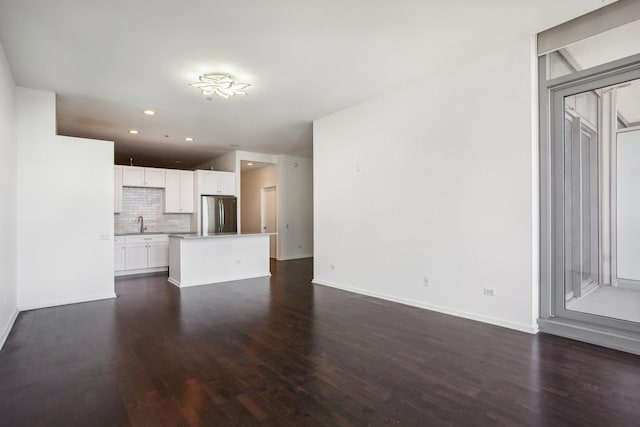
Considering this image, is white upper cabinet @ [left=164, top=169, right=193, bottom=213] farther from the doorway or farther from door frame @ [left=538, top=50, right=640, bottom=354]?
door frame @ [left=538, top=50, right=640, bottom=354]

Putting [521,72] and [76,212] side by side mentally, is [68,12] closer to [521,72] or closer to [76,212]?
[76,212]

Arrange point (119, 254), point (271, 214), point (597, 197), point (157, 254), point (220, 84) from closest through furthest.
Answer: point (597, 197) < point (220, 84) < point (119, 254) < point (157, 254) < point (271, 214)

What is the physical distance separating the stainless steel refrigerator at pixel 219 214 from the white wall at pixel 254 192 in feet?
4.60

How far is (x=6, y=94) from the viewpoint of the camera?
3.56m

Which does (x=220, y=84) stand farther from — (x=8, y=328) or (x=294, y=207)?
(x=294, y=207)

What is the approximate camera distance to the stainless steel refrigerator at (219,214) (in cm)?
820

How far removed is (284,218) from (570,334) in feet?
22.4

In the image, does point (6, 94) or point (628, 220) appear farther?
point (6, 94)

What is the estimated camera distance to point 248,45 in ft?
11.0

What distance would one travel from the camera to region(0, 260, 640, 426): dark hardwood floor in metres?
1.98

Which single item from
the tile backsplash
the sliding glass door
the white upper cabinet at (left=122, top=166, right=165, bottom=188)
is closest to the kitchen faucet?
the tile backsplash

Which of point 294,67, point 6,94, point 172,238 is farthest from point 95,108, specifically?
point 294,67

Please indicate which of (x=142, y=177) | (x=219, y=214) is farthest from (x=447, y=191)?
(x=142, y=177)

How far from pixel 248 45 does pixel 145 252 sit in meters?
5.69
